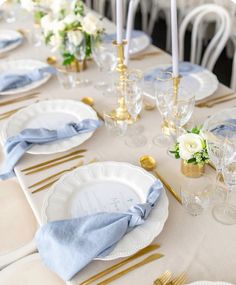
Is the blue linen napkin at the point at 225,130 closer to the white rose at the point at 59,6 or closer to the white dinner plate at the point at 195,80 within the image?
the white dinner plate at the point at 195,80

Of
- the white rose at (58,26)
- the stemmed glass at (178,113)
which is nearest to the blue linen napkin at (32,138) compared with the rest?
the stemmed glass at (178,113)

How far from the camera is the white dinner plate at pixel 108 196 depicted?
0.87m

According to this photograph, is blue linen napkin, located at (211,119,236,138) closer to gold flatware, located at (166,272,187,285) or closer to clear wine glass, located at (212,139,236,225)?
clear wine glass, located at (212,139,236,225)

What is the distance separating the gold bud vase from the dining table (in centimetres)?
2

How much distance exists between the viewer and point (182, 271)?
0.82 m

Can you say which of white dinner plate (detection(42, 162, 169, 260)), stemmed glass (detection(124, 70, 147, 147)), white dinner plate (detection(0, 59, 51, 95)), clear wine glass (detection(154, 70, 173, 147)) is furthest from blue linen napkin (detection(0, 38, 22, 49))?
white dinner plate (detection(42, 162, 169, 260))

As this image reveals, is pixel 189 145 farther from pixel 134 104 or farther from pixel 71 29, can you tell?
pixel 71 29

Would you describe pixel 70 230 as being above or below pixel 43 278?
above

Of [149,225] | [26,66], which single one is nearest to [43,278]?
[149,225]

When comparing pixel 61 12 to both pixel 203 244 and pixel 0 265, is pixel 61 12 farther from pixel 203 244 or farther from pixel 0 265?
pixel 203 244

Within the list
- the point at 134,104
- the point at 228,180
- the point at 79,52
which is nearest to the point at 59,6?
the point at 79,52

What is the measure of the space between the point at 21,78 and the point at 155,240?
0.99 m

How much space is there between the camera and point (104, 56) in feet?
4.90

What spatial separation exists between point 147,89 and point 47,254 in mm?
839
